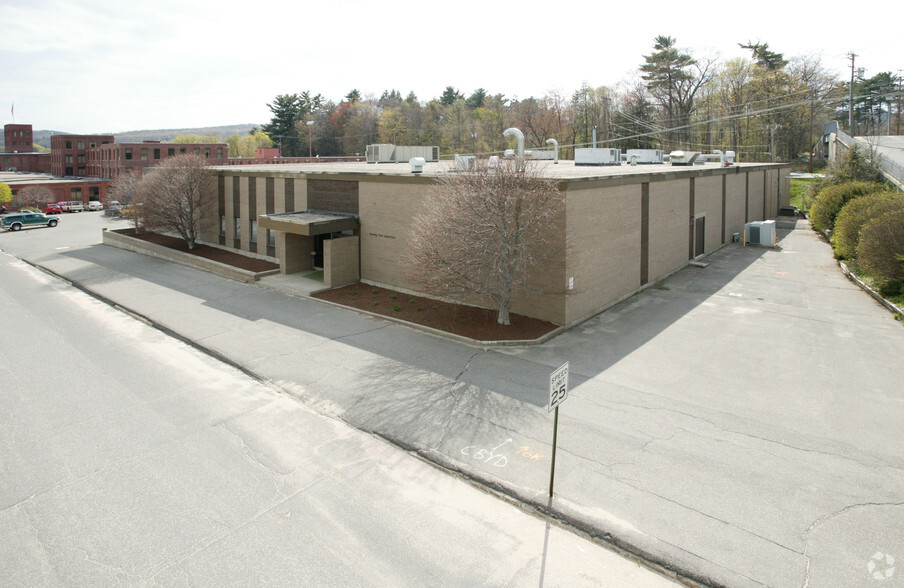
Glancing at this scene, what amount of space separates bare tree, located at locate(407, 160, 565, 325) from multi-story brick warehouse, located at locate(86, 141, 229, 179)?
214 ft

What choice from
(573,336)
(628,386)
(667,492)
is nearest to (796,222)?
(573,336)

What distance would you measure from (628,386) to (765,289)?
13074 mm

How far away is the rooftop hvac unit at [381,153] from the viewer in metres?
39.5

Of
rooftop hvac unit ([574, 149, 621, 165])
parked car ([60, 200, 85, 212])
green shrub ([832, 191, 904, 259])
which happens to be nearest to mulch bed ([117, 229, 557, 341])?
rooftop hvac unit ([574, 149, 621, 165])

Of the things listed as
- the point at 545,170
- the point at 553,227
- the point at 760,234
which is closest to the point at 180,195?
the point at 545,170

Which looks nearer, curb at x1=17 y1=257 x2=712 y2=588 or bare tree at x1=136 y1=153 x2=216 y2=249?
curb at x1=17 y1=257 x2=712 y2=588

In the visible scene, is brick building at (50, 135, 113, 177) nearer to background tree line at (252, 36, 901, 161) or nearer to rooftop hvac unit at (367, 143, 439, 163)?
background tree line at (252, 36, 901, 161)

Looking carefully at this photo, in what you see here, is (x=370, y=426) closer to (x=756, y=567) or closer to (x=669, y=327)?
(x=756, y=567)

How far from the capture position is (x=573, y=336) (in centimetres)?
1788

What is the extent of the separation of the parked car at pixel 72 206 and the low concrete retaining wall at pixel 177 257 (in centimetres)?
3417

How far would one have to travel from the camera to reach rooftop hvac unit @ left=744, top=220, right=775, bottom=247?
112 feet

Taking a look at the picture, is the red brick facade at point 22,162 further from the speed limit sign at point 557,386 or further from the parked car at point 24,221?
the speed limit sign at point 557,386

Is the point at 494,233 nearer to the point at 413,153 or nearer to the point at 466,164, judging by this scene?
the point at 466,164

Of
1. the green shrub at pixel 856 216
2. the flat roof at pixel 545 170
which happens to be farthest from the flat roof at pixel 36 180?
the green shrub at pixel 856 216
